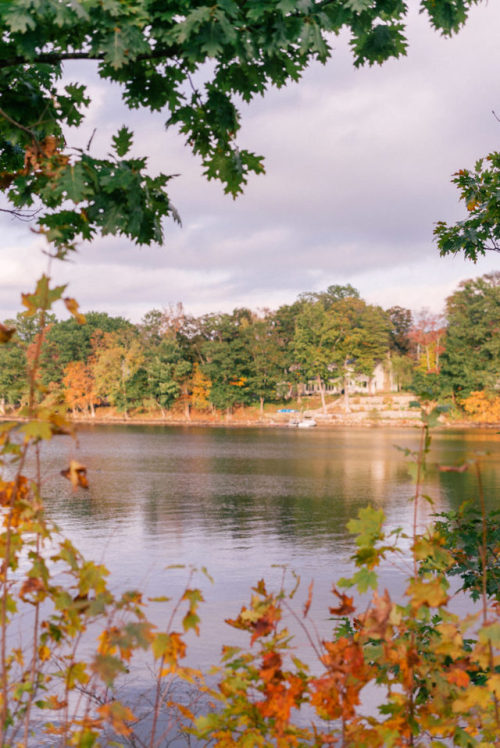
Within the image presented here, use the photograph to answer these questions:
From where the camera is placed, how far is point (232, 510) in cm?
1719

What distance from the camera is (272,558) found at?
11.7m

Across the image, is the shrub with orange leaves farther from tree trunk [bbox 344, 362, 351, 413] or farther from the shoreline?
tree trunk [bbox 344, 362, 351, 413]

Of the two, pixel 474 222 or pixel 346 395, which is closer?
pixel 474 222

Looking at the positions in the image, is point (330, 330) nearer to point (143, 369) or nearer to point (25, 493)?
point (143, 369)

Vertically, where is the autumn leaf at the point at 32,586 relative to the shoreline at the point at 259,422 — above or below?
above

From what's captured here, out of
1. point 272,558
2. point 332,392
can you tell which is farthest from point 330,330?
point 272,558

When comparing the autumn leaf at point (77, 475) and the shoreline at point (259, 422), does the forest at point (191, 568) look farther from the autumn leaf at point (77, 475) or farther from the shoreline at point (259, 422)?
the shoreline at point (259, 422)

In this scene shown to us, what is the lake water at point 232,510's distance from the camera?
9.80 metres

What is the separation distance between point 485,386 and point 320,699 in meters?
58.2

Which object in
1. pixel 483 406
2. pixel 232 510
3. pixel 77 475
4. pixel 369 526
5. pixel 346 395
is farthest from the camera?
pixel 346 395

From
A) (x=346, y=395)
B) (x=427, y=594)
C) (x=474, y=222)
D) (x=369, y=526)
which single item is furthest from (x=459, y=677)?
(x=346, y=395)

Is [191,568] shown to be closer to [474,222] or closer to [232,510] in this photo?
[474,222]

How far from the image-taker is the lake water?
980 cm

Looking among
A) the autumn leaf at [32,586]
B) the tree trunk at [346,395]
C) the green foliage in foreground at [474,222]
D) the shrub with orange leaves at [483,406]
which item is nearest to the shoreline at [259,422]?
the shrub with orange leaves at [483,406]
